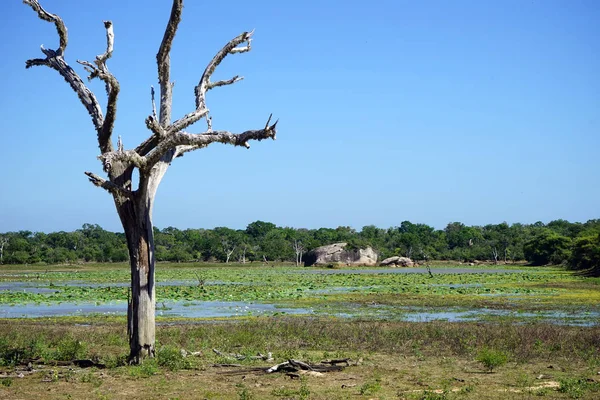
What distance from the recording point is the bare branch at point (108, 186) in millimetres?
12516

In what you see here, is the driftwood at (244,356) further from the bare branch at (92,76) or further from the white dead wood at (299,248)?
the white dead wood at (299,248)

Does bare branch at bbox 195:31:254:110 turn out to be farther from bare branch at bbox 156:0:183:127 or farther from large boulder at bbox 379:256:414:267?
large boulder at bbox 379:256:414:267

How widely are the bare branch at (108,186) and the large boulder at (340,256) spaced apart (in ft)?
264

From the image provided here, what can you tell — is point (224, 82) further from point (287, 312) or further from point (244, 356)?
point (287, 312)

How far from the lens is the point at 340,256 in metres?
94.7

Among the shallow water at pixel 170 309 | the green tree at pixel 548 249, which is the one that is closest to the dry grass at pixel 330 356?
the shallow water at pixel 170 309

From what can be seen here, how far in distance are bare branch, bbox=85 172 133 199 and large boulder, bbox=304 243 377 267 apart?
8061cm

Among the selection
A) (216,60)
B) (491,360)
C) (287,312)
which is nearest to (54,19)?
(216,60)

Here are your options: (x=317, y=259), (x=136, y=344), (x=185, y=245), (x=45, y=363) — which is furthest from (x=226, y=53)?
(x=185, y=245)

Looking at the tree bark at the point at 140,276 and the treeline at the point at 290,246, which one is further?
the treeline at the point at 290,246

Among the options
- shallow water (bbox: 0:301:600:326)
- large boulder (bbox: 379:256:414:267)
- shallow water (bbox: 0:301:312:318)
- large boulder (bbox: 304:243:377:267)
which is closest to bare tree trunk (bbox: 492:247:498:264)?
large boulder (bbox: 379:256:414:267)

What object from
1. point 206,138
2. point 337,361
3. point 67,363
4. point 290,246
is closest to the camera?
point 206,138

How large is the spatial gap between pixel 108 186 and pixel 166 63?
9.51 feet

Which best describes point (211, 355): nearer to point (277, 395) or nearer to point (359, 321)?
point (277, 395)
